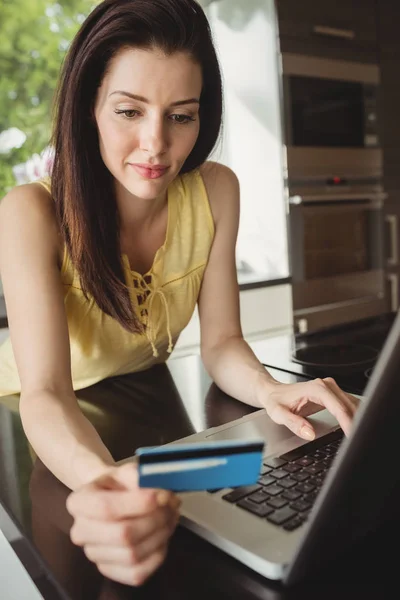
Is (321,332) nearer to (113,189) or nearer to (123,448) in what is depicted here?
(113,189)

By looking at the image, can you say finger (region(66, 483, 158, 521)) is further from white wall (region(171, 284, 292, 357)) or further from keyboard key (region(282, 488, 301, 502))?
white wall (region(171, 284, 292, 357))

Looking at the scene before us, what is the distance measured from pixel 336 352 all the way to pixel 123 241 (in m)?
0.49

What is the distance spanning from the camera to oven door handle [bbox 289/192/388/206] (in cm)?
267

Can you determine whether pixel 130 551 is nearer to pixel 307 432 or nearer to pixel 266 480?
pixel 266 480

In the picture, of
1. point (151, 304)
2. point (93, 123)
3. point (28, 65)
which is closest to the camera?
point (93, 123)

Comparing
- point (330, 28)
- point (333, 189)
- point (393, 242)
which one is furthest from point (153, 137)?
point (393, 242)

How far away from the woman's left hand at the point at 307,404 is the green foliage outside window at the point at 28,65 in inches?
71.1

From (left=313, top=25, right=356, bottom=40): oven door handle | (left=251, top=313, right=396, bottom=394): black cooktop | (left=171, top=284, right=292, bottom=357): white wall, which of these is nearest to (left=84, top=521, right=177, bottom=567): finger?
(left=251, top=313, right=396, bottom=394): black cooktop

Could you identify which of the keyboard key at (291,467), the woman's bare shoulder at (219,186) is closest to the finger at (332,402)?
the keyboard key at (291,467)

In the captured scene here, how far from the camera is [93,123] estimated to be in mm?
1014

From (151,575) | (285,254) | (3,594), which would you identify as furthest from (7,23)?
(151,575)

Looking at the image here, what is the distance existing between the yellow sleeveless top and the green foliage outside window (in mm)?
1287

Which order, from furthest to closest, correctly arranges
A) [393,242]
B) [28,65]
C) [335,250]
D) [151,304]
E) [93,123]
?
[393,242], [335,250], [28,65], [151,304], [93,123]

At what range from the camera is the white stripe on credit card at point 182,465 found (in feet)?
1.28
